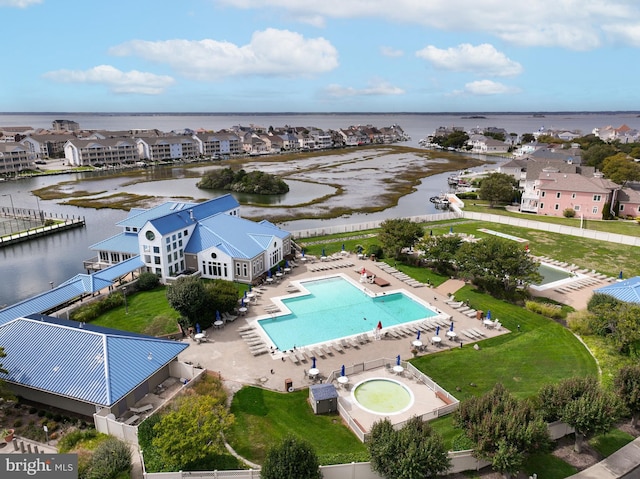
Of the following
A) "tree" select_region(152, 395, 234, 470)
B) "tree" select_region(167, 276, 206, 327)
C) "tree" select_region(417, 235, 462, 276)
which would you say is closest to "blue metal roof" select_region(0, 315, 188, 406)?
"tree" select_region(152, 395, 234, 470)

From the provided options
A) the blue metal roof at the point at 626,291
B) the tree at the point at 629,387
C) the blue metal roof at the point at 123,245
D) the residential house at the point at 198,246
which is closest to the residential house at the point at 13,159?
the residential house at the point at 198,246

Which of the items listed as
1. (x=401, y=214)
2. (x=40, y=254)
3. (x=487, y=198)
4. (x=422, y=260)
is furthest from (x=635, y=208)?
(x=40, y=254)

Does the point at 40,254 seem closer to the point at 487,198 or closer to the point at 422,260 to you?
the point at 422,260

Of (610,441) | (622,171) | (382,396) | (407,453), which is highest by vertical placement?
(622,171)

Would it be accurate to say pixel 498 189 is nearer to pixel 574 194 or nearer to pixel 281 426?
pixel 574 194

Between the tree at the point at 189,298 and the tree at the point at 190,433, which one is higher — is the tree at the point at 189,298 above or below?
above

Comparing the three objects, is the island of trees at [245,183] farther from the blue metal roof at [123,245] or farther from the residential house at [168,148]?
the residential house at [168,148]

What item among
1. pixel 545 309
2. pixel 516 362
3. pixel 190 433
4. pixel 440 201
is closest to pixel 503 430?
pixel 516 362

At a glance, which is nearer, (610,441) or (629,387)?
(610,441)
